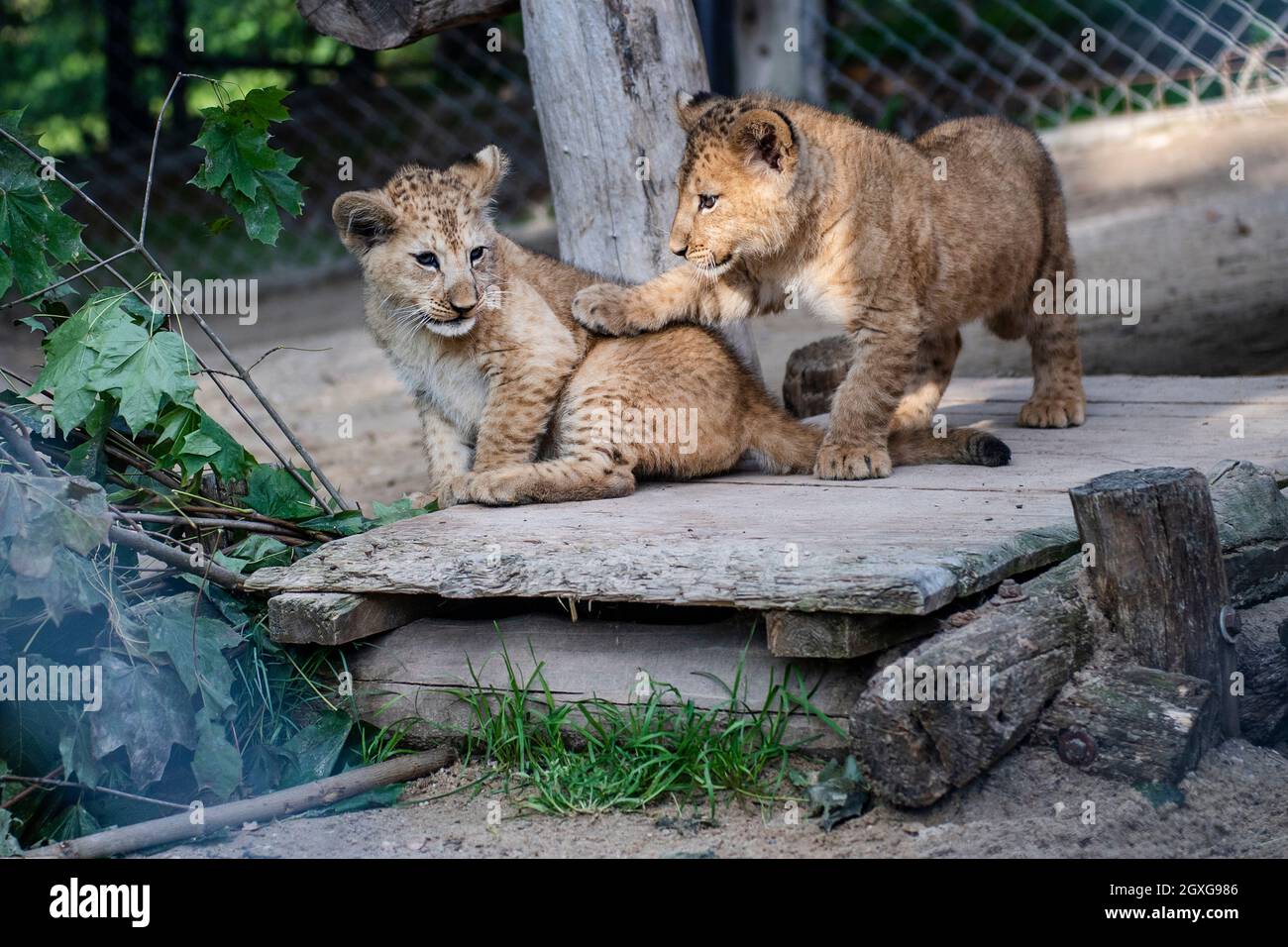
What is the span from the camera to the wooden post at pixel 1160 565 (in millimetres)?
3373

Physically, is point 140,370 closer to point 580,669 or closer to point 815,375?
point 580,669

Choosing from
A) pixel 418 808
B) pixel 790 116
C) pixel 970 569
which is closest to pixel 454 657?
pixel 418 808

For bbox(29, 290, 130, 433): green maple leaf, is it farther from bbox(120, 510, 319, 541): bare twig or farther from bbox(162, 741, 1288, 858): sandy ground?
bbox(162, 741, 1288, 858): sandy ground

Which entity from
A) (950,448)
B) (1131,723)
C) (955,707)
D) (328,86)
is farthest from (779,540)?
(328,86)

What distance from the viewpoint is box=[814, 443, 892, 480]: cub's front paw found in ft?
15.0

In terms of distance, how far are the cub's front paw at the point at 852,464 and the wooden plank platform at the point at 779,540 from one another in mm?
56

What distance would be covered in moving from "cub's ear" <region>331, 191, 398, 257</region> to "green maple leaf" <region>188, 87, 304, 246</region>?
0.67 ft

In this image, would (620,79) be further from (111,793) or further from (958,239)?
(111,793)

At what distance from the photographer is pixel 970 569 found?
3.43m

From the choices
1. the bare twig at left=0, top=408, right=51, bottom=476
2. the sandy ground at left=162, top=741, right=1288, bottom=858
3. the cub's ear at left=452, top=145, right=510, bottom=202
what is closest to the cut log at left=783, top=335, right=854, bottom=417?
the cub's ear at left=452, top=145, right=510, bottom=202

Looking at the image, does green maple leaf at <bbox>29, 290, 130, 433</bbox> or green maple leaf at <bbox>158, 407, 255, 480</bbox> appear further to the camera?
green maple leaf at <bbox>158, 407, 255, 480</bbox>

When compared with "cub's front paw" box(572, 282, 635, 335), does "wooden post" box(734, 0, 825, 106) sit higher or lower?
higher
